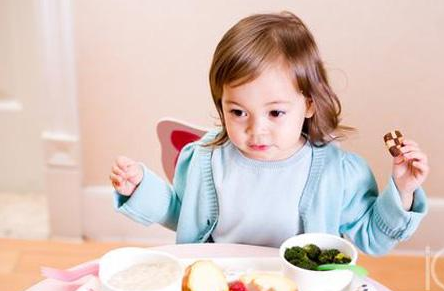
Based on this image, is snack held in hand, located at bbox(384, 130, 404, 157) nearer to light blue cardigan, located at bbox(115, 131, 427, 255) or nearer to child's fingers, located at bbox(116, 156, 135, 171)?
light blue cardigan, located at bbox(115, 131, 427, 255)

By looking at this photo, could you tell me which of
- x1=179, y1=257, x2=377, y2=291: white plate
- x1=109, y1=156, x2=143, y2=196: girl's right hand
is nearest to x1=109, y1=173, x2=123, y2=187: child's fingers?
x1=109, y1=156, x2=143, y2=196: girl's right hand

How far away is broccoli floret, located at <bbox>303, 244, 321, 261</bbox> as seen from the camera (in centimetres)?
92

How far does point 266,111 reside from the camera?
1.02 metres

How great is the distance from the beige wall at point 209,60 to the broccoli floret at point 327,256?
1.01 meters

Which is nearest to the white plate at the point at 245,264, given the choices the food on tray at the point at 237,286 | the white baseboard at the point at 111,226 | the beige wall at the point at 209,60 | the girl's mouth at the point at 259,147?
the food on tray at the point at 237,286

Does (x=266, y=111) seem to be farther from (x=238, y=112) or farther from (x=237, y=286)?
(x=237, y=286)

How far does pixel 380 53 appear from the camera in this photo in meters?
1.86

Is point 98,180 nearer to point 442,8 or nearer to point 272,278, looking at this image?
point 442,8

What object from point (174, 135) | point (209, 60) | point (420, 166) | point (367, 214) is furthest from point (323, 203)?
point (209, 60)

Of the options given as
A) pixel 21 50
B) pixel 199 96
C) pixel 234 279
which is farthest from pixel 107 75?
pixel 234 279

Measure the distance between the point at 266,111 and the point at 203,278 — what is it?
0.92 feet

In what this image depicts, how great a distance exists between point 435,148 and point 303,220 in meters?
0.98

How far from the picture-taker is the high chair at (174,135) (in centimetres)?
138

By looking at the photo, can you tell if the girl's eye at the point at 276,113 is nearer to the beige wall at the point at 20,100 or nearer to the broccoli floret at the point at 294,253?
the broccoli floret at the point at 294,253
